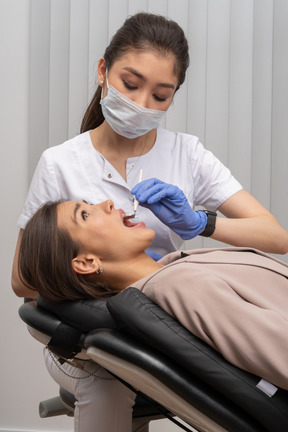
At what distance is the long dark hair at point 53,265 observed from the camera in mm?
1302

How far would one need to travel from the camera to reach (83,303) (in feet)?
3.84

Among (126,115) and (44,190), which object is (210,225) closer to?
(126,115)

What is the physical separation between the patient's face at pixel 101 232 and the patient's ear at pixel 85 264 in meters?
0.02

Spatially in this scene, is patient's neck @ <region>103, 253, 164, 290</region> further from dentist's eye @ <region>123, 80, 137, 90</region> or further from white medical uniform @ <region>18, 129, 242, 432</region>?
dentist's eye @ <region>123, 80, 137, 90</region>

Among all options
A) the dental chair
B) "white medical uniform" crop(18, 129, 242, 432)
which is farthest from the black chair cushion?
"white medical uniform" crop(18, 129, 242, 432)

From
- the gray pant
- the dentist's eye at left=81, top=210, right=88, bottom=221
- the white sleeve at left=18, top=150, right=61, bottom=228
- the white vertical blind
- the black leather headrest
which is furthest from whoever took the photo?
the white vertical blind

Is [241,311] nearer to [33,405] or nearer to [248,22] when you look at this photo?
[248,22]

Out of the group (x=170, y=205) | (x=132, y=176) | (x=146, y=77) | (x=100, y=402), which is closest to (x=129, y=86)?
(x=146, y=77)

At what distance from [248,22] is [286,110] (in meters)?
0.41

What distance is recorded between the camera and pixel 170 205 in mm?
1510

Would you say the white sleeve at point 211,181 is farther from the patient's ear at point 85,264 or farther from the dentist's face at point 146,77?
the patient's ear at point 85,264

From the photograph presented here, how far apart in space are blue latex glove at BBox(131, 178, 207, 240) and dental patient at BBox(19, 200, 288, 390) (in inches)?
3.3

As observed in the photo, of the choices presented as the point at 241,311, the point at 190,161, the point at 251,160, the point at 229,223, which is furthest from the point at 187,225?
the point at 251,160

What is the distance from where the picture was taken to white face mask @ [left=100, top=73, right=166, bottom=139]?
1.64 meters
